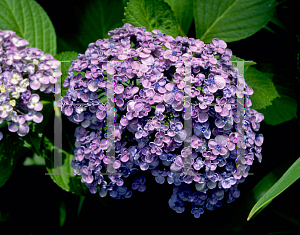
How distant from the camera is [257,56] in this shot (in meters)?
1.65

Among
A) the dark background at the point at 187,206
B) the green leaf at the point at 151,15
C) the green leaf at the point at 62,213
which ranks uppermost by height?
the green leaf at the point at 151,15

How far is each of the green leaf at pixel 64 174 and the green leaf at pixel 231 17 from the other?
891 mm

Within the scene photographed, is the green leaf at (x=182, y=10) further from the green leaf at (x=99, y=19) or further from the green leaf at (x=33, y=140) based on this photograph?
the green leaf at (x=33, y=140)

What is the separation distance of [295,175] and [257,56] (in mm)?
818

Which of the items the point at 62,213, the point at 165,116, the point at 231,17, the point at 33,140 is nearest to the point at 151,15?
the point at 231,17

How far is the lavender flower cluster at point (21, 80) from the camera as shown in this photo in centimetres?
110

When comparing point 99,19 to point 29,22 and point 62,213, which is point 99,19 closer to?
point 29,22

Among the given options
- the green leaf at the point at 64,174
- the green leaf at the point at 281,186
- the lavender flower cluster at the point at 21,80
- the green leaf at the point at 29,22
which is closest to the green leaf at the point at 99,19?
the green leaf at the point at 29,22

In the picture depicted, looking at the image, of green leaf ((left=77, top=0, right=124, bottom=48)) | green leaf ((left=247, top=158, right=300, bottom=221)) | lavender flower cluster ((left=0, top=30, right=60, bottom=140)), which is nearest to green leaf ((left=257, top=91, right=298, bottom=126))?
green leaf ((left=247, top=158, right=300, bottom=221))

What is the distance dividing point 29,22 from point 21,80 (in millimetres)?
528

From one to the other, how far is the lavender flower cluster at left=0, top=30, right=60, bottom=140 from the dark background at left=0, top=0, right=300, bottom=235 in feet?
1.93

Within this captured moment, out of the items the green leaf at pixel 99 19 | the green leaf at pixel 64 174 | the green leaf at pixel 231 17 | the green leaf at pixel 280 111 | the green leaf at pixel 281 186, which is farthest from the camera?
the green leaf at pixel 99 19

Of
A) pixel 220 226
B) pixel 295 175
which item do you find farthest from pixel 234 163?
pixel 220 226

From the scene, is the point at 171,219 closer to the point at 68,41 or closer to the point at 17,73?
the point at 17,73
